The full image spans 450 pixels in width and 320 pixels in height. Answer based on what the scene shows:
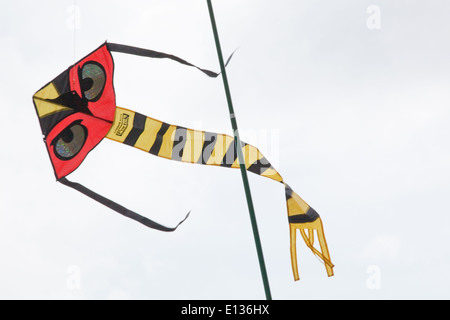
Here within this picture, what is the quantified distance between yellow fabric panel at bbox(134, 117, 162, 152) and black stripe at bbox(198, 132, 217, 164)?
847 mm

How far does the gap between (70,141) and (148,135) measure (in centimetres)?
131

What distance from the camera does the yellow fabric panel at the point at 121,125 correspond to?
10.1 m

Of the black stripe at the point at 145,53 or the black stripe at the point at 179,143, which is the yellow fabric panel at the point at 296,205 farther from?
the black stripe at the point at 145,53

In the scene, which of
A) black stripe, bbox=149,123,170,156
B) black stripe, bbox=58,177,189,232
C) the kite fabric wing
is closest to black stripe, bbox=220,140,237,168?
the kite fabric wing

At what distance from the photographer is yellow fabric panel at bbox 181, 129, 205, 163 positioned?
33.4 ft

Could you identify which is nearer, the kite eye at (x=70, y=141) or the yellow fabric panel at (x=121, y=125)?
the kite eye at (x=70, y=141)

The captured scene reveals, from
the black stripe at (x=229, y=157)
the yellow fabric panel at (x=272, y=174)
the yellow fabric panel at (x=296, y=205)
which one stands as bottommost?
the yellow fabric panel at (x=296, y=205)

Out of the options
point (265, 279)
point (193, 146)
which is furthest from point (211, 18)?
point (265, 279)

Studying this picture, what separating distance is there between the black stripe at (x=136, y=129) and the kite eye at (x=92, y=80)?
762mm

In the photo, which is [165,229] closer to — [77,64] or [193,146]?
[193,146]

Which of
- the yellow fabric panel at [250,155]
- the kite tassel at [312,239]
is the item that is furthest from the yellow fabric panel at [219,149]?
the kite tassel at [312,239]

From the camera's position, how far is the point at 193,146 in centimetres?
1022
